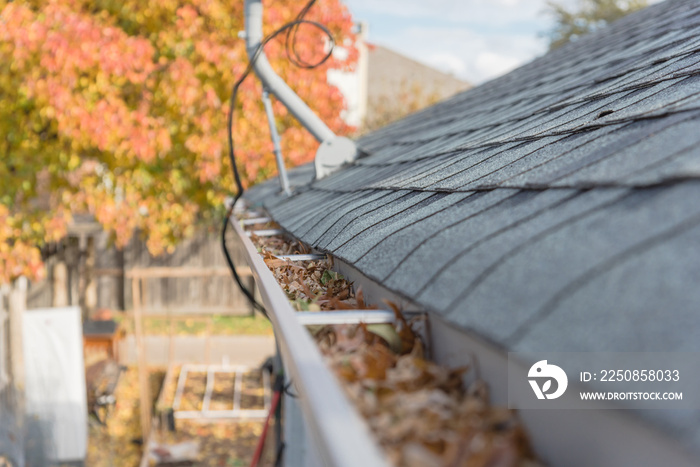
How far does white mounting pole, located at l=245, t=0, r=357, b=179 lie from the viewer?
4523 mm

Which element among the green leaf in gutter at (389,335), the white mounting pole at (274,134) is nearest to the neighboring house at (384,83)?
the white mounting pole at (274,134)

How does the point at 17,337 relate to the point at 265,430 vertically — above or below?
above

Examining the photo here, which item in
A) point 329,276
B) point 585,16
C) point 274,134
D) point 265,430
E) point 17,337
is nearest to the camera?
point 329,276

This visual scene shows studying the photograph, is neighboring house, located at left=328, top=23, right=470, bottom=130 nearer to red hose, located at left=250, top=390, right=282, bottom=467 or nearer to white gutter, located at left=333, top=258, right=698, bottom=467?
red hose, located at left=250, top=390, right=282, bottom=467

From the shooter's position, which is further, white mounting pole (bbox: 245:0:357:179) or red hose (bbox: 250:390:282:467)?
red hose (bbox: 250:390:282:467)

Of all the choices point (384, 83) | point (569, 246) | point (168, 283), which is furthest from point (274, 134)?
point (384, 83)

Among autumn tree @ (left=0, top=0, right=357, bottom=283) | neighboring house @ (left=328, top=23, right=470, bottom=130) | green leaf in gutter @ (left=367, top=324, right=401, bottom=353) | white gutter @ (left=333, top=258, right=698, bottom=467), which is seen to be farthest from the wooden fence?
white gutter @ (left=333, top=258, right=698, bottom=467)

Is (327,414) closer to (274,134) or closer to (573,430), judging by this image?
(573,430)

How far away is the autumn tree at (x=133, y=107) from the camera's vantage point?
24.7 ft

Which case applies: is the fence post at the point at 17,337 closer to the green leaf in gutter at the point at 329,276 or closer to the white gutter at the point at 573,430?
the green leaf in gutter at the point at 329,276

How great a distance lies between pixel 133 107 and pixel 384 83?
70.8 ft

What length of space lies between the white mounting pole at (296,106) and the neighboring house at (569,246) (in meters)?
2.24

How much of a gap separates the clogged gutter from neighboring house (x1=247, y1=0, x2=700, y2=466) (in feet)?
0.23

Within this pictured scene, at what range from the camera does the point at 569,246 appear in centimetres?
121
